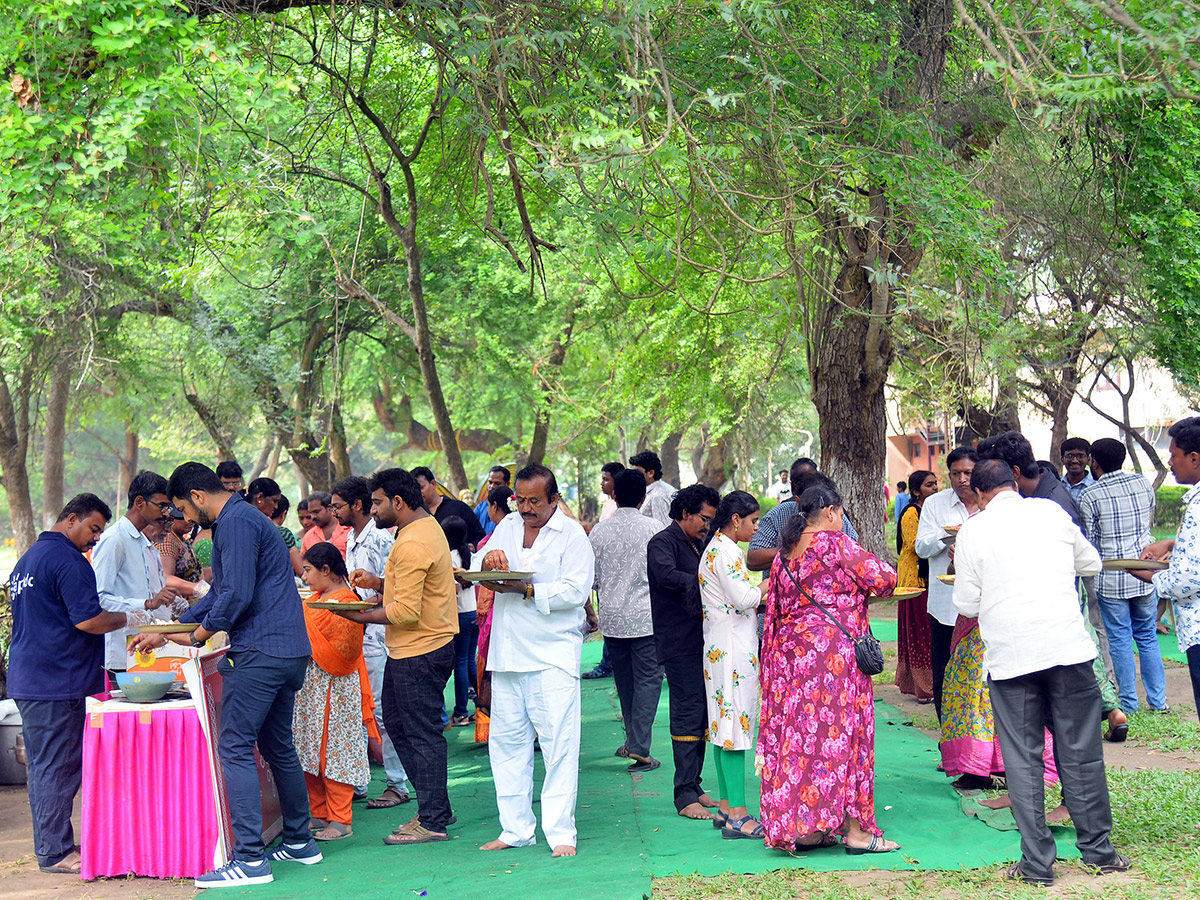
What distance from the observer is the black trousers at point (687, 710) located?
602 cm

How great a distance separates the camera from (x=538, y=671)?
5.82 m

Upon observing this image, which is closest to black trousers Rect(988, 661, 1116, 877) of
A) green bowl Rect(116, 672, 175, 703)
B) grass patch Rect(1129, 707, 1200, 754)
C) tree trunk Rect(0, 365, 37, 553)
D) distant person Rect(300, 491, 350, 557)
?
grass patch Rect(1129, 707, 1200, 754)

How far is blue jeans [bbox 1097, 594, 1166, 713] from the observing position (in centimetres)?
789

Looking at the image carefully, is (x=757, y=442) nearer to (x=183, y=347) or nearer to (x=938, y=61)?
(x=183, y=347)

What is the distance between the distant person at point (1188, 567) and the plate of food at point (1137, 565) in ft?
0.15

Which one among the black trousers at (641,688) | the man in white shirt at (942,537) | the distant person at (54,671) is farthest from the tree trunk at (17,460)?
the man in white shirt at (942,537)

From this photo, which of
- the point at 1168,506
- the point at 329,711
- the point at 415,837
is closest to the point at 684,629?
the point at 415,837

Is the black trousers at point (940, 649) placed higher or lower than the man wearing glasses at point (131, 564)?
lower

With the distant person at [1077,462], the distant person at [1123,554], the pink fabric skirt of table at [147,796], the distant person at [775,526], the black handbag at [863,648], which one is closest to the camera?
the black handbag at [863,648]

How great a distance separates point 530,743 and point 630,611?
180cm

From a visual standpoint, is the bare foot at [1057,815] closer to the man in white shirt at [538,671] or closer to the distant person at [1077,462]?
the man in white shirt at [538,671]

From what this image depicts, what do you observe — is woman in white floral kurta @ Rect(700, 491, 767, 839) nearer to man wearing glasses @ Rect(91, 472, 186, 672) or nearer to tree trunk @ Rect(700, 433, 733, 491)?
man wearing glasses @ Rect(91, 472, 186, 672)

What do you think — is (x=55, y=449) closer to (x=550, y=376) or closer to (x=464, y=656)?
(x=550, y=376)

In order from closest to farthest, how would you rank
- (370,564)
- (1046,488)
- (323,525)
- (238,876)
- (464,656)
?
(238,876) → (1046,488) → (370,564) → (323,525) → (464,656)
